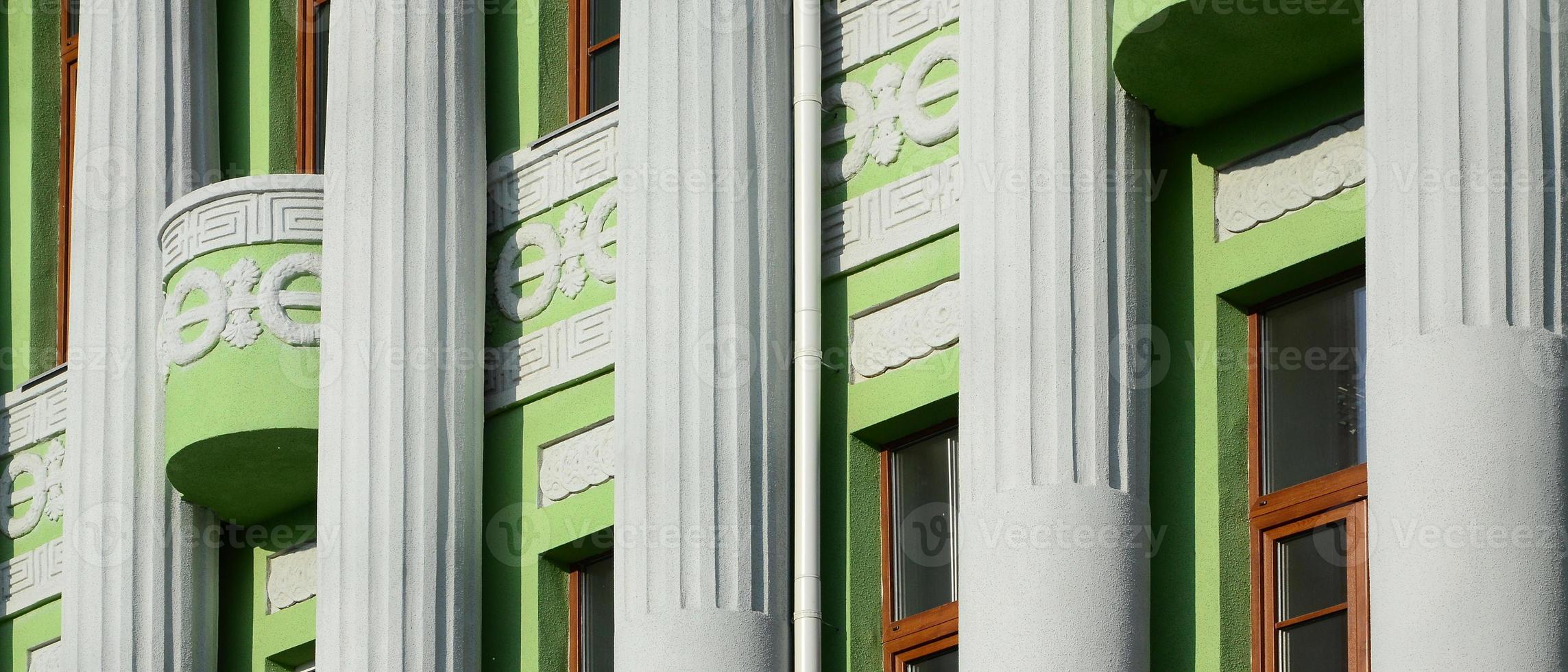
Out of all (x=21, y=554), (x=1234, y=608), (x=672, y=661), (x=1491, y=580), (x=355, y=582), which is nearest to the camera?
(x=1491, y=580)

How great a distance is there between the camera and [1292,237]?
16750 millimetres

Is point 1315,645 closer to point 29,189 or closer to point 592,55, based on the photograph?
point 592,55

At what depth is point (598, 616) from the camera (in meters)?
19.6

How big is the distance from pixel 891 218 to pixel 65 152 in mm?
8559

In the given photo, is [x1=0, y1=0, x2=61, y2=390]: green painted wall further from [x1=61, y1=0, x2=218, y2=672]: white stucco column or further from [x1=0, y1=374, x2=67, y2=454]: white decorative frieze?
[x1=61, y1=0, x2=218, y2=672]: white stucco column

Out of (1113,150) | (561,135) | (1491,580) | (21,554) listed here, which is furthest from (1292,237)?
(21,554)

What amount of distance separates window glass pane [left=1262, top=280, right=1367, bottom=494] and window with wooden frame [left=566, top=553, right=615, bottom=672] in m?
4.28

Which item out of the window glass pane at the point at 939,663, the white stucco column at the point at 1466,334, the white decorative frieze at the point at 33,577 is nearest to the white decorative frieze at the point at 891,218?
the window glass pane at the point at 939,663

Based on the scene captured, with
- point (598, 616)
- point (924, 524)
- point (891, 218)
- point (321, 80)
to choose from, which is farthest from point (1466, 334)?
point (321, 80)

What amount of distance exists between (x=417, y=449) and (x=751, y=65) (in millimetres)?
2862

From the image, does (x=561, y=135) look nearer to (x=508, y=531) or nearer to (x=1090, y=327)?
(x=508, y=531)

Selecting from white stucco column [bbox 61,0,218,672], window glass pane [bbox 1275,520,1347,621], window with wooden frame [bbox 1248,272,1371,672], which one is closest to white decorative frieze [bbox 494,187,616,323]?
white stucco column [bbox 61,0,218,672]

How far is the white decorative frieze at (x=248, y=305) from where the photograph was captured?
20.6 m

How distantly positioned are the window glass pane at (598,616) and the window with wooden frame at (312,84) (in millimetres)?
4036
